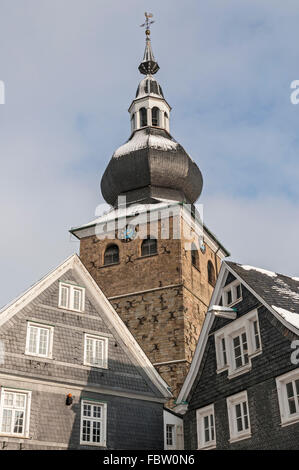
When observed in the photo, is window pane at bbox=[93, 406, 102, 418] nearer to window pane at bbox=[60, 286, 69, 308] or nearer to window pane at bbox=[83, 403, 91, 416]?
window pane at bbox=[83, 403, 91, 416]

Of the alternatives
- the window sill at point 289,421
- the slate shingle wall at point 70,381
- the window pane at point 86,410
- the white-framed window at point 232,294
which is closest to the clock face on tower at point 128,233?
the slate shingle wall at point 70,381

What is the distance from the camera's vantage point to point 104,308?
82.0ft

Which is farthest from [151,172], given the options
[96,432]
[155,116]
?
[96,432]

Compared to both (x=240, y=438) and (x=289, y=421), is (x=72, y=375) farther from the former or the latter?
(x=289, y=421)

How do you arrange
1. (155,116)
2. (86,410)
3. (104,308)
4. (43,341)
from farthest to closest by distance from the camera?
(155,116), (104,308), (43,341), (86,410)

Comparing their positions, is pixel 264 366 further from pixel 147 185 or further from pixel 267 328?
pixel 147 185

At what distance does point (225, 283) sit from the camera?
23.2 m

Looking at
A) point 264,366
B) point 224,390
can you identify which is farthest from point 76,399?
point 264,366

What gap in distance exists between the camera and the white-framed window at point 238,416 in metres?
20.4

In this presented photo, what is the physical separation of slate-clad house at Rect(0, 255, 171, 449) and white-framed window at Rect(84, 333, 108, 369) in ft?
0.11

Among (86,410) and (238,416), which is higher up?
(86,410)

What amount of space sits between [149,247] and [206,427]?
21783 millimetres

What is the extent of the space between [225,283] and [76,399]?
592cm

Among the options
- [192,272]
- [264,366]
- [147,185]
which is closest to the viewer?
[264,366]
